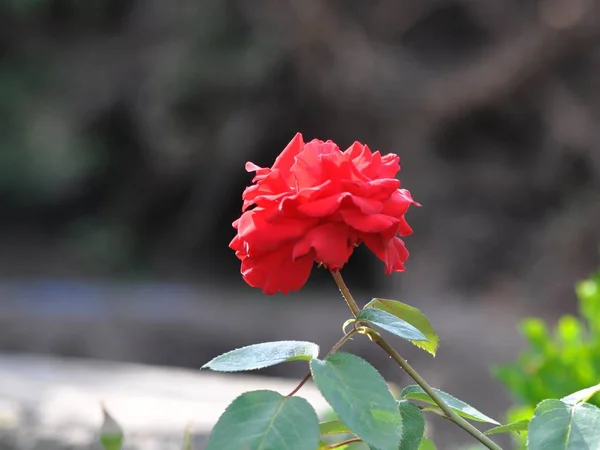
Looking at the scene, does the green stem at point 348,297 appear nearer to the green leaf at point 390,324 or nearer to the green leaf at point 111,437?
the green leaf at point 390,324

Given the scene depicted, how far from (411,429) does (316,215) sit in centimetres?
16

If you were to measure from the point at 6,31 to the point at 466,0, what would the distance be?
3.96 metres

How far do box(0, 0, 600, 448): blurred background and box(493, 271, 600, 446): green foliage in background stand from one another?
2272 mm

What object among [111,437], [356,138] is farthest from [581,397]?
[356,138]

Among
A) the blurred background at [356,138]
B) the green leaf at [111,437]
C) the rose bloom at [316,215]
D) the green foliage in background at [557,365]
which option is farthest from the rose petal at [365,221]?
the blurred background at [356,138]

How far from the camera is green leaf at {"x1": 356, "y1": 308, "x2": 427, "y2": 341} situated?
0.52m

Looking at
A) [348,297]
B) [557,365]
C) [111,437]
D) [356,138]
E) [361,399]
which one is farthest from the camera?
[356,138]

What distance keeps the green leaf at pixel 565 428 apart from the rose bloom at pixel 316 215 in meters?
0.12

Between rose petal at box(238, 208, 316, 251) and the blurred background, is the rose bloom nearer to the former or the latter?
rose petal at box(238, 208, 316, 251)

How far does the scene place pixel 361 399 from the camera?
0.47 meters

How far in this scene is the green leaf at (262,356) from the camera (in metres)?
0.51

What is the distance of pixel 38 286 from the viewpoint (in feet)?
22.8

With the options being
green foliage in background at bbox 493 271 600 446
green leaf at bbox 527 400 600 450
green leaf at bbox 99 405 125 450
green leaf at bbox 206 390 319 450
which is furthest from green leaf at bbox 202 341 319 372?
green foliage in background at bbox 493 271 600 446

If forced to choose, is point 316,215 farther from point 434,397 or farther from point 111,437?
point 111,437
